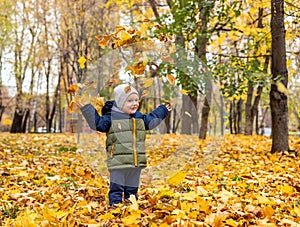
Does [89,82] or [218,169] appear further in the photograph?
[218,169]

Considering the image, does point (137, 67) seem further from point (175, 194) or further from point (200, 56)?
point (200, 56)

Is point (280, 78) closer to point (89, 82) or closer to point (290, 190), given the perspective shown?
point (290, 190)

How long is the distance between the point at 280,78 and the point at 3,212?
5426mm

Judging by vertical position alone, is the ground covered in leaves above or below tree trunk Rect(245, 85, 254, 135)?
below

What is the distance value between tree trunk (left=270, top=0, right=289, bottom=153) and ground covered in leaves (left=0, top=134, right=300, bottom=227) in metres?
0.41

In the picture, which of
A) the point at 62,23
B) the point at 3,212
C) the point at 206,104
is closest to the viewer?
the point at 3,212

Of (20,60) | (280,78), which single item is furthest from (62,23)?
(280,78)

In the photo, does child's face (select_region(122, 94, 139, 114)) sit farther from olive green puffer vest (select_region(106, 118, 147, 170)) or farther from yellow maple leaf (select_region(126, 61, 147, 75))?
yellow maple leaf (select_region(126, 61, 147, 75))

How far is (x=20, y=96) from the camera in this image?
74.8ft

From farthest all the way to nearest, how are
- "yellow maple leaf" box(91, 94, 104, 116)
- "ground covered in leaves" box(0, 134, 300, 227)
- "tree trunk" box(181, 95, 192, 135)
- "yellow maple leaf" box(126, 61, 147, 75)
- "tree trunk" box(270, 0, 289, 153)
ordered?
"tree trunk" box(270, 0, 289, 153) → "tree trunk" box(181, 95, 192, 135) → "yellow maple leaf" box(126, 61, 147, 75) → "yellow maple leaf" box(91, 94, 104, 116) → "ground covered in leaves" box(0, 134, 300, 227)

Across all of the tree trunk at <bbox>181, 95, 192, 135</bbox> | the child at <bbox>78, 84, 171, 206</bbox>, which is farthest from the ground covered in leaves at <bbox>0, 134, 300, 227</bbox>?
the child at <bbox>78, 84, 171, 206</bbox>

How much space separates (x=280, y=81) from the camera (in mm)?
7547

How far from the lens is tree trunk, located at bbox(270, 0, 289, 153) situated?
752cm

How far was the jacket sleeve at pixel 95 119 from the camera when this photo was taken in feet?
12.1
